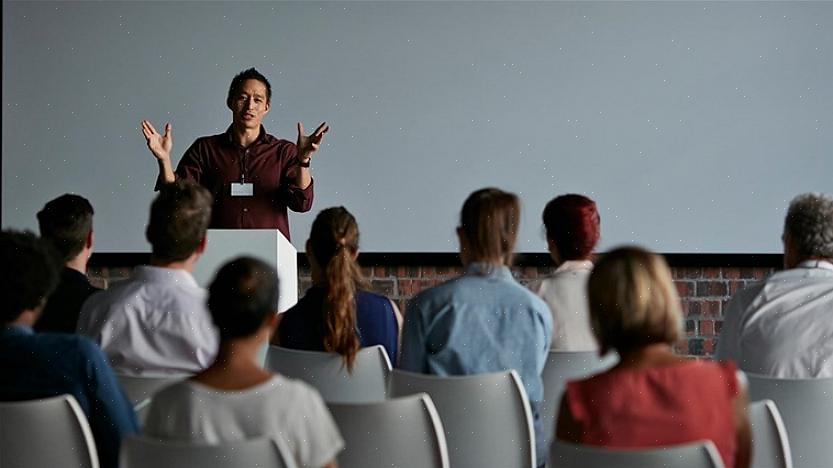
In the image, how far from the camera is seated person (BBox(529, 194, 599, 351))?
10.6 ft

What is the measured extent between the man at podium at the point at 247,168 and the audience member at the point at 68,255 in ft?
5.38

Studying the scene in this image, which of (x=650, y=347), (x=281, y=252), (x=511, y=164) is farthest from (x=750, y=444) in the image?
(x=511, y=164)

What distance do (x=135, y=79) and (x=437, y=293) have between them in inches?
165

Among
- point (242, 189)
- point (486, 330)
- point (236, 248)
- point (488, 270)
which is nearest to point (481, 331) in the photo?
point (486, 330)

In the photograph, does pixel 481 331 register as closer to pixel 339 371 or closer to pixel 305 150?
pixel 339 371

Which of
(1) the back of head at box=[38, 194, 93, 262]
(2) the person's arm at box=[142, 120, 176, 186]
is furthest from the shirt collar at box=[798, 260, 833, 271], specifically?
(2) the person's arm at box=[142, 120, 176, 186]

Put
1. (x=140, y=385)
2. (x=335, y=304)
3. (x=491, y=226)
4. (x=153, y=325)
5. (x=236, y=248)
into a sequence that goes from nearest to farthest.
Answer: (x=140, y=385), (x=153, y=325), (x=491, y=226), (x=335, y=304), (x=236, y=248)

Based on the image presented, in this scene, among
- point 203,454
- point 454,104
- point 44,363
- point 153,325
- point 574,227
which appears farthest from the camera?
point 454,104

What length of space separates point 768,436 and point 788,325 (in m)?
0.71

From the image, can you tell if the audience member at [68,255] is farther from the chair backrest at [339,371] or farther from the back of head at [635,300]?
the back of head at [635,300]

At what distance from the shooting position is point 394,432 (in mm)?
2225

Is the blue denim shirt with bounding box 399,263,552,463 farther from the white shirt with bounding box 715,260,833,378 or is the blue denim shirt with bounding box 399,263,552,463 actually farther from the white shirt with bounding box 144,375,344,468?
the white shirt with bounding box 144,375,344,468

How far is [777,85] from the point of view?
6.30 metres

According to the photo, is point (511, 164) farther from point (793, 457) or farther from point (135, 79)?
point (793, 457)
